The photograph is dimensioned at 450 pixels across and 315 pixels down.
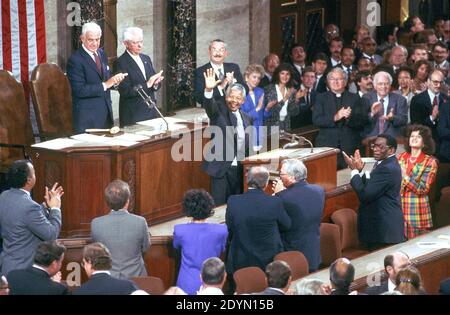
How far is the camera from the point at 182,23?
50.4 feet

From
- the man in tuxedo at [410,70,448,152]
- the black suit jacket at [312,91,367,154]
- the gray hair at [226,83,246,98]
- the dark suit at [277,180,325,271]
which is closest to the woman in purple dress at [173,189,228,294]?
the dark suit at [277,180,325,271]

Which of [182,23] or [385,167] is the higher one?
[182,23]

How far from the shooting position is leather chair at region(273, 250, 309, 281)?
10156 mm

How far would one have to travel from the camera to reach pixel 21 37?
13164mm

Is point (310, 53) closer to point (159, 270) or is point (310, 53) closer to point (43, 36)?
point (43, 36)

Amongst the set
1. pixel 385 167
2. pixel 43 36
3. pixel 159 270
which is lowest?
pixel 159 270

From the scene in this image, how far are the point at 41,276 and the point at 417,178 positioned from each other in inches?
162

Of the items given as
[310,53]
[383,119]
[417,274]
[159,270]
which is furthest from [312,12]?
[417,274]

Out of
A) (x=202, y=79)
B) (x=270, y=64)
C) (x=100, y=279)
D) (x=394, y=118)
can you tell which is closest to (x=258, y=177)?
(x=100, y=279)

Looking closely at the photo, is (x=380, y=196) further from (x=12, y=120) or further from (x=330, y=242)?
(x=12, y=120)

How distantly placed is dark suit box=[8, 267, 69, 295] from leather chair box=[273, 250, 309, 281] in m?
1.87

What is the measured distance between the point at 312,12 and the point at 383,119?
177 inches

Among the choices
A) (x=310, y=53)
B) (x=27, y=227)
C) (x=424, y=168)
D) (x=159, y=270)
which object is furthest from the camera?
(x=310, y=53)
